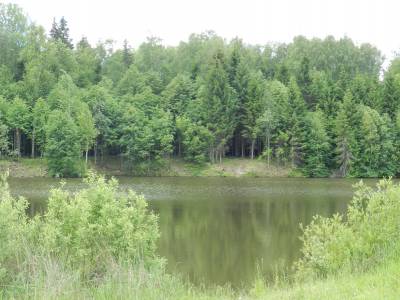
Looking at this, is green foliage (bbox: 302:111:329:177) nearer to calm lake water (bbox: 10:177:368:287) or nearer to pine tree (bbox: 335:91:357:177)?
pine tree (bbox: 335:91:357:177)

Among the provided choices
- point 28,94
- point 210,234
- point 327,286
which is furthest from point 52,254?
point 28,94

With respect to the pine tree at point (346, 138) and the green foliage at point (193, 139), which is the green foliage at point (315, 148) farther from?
the green foliage at point (193, 139)

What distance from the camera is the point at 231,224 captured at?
2823cm

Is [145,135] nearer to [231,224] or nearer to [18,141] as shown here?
[18,141]

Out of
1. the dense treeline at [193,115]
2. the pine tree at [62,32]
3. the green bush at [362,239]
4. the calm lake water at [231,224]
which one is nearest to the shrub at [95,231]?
the calm lake water at [231,224]

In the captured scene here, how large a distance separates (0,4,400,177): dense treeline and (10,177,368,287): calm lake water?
74.3 ft

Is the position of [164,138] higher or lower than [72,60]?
lower

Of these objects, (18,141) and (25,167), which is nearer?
(25,167)

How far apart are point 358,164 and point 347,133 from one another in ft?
15.9

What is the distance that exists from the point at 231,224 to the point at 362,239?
50.5 ft

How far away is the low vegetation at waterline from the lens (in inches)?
387

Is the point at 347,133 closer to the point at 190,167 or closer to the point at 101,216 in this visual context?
the point at 190,167

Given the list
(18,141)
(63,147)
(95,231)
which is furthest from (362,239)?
(18,141)

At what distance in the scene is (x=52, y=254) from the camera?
1209cm
